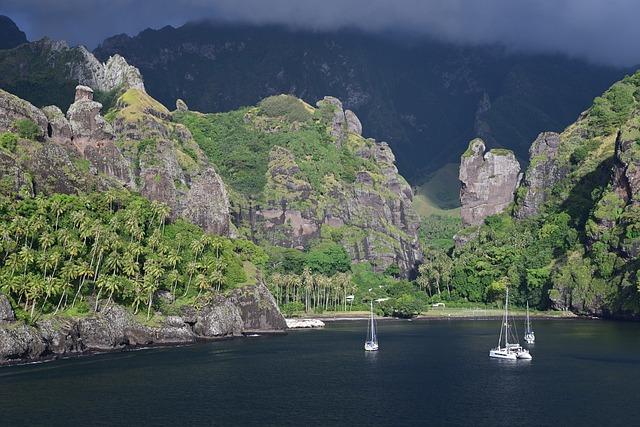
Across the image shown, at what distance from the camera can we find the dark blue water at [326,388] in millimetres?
106250

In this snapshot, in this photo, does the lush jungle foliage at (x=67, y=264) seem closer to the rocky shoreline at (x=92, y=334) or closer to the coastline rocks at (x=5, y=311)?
the rocky shoreline at (x=92, y=334)

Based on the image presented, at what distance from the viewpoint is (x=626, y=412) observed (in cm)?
10750

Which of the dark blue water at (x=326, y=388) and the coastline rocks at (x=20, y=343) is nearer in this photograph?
the dark blue water at (x=326, y=388)

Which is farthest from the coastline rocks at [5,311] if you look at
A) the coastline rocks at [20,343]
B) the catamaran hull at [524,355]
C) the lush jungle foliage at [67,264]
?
the catamaran hull at [524,355]

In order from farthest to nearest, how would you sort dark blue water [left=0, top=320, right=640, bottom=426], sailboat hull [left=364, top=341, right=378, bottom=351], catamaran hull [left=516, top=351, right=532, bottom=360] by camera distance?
sailboat hull [left=364, top=341, right=378, bottom=351] → catamaran hull [left=516, top=351, right=532, bottom=360] → dark blue water [left=0, top=320, right=640, bottom=426]

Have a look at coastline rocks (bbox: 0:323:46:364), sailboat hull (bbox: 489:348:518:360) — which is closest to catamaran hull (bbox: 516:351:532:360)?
sailboat hull (bbox: 489:348:518:360)

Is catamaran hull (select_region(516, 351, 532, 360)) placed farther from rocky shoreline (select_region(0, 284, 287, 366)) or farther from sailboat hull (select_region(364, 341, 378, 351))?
rocky shoreline (select_region(0, 284, 287, 366))

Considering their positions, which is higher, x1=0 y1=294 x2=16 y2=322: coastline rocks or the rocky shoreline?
x1=0 y1=294 x2=16 y2=322: coastline rocks

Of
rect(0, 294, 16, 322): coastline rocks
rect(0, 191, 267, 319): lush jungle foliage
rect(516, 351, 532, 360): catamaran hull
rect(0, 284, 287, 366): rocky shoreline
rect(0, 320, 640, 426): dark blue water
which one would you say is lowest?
rect(0, 320, 640, 426): dark blue water

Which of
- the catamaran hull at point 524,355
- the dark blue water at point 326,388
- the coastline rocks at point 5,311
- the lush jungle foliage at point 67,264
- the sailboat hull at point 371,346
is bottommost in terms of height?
the dark blue water at point 326,388

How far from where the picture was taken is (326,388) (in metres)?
129

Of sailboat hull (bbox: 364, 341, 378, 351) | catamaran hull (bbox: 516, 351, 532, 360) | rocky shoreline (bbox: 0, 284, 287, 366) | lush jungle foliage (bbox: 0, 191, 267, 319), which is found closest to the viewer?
rocky shoreline (bbox: 0, 284, 287, 366)

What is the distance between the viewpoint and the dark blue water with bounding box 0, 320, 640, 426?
349ft

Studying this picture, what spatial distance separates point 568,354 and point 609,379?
3402 centimetres
